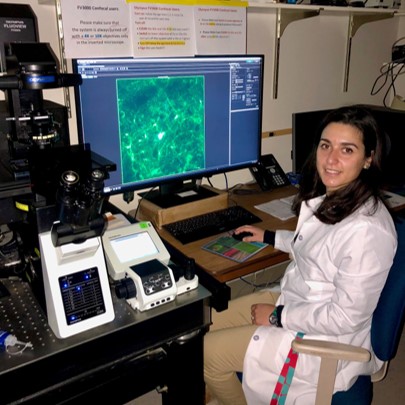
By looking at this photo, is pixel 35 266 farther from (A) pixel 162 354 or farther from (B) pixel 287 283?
(B) pixel 287 283

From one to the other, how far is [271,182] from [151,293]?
115 centimetres

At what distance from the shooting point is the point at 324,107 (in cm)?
255

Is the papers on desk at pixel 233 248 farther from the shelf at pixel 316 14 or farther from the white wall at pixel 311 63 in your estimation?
the shelf at pixel 316 14

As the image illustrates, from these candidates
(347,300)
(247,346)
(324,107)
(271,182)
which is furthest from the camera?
(324,107)

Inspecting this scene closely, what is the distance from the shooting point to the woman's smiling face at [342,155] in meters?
1.30

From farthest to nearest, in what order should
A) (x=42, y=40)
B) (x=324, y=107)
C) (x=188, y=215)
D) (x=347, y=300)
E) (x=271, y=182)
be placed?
1. (x=324, y=107)
2. (x=271, y=182)
3. (x=188, y=215)
4. (x=42, y=40)
5. (x=347, y=300)

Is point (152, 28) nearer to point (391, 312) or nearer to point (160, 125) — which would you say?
point (160, 125)

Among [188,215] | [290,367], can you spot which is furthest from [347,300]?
[188,215]

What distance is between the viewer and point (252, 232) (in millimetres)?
1605

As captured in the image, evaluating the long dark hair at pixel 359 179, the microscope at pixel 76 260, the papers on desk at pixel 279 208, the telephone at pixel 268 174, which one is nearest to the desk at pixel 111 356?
the microscope at pixel 76 260

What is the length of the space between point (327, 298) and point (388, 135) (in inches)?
48.4

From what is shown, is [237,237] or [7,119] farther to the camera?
[237,237]

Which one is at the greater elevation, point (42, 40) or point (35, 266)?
point (42, 40)

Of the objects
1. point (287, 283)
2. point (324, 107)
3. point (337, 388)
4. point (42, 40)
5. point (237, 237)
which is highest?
point (42, 40)
